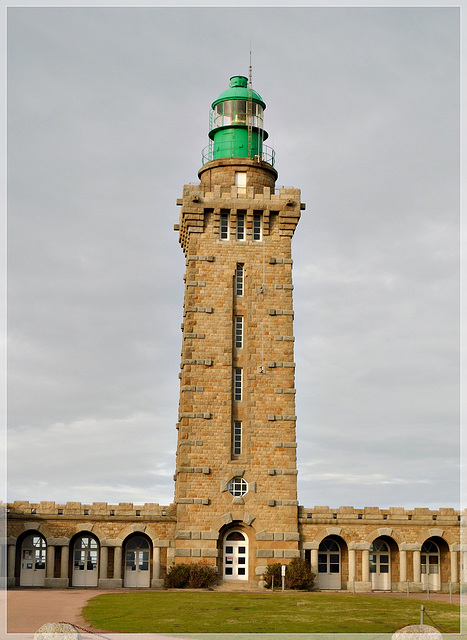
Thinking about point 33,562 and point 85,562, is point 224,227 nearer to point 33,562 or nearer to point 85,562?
point 85,562

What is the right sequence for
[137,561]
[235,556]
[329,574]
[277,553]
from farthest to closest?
[329,574]
[137,561]
[235,556]
[277,553]

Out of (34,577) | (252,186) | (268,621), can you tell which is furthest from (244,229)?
(268,621)

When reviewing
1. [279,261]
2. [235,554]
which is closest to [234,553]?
[235,554]

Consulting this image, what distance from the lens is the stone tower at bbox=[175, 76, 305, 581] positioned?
41.3m

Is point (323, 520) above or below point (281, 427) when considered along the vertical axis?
below

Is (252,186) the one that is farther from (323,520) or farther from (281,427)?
(323,520)

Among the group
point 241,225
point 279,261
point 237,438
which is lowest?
point 237,438

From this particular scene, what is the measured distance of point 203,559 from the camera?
4053 cm

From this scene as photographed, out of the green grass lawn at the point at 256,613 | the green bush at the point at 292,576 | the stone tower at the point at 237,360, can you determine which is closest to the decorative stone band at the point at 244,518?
the stone tower at the point at 237,360

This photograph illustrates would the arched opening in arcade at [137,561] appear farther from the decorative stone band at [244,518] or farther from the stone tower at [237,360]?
the decorative stone band at [244,518]

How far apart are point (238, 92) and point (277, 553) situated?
24.1 m

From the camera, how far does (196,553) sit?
40500 mm

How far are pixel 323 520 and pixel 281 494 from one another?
2.46 m

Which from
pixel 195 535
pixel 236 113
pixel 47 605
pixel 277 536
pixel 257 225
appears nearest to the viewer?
pixel 47 605
